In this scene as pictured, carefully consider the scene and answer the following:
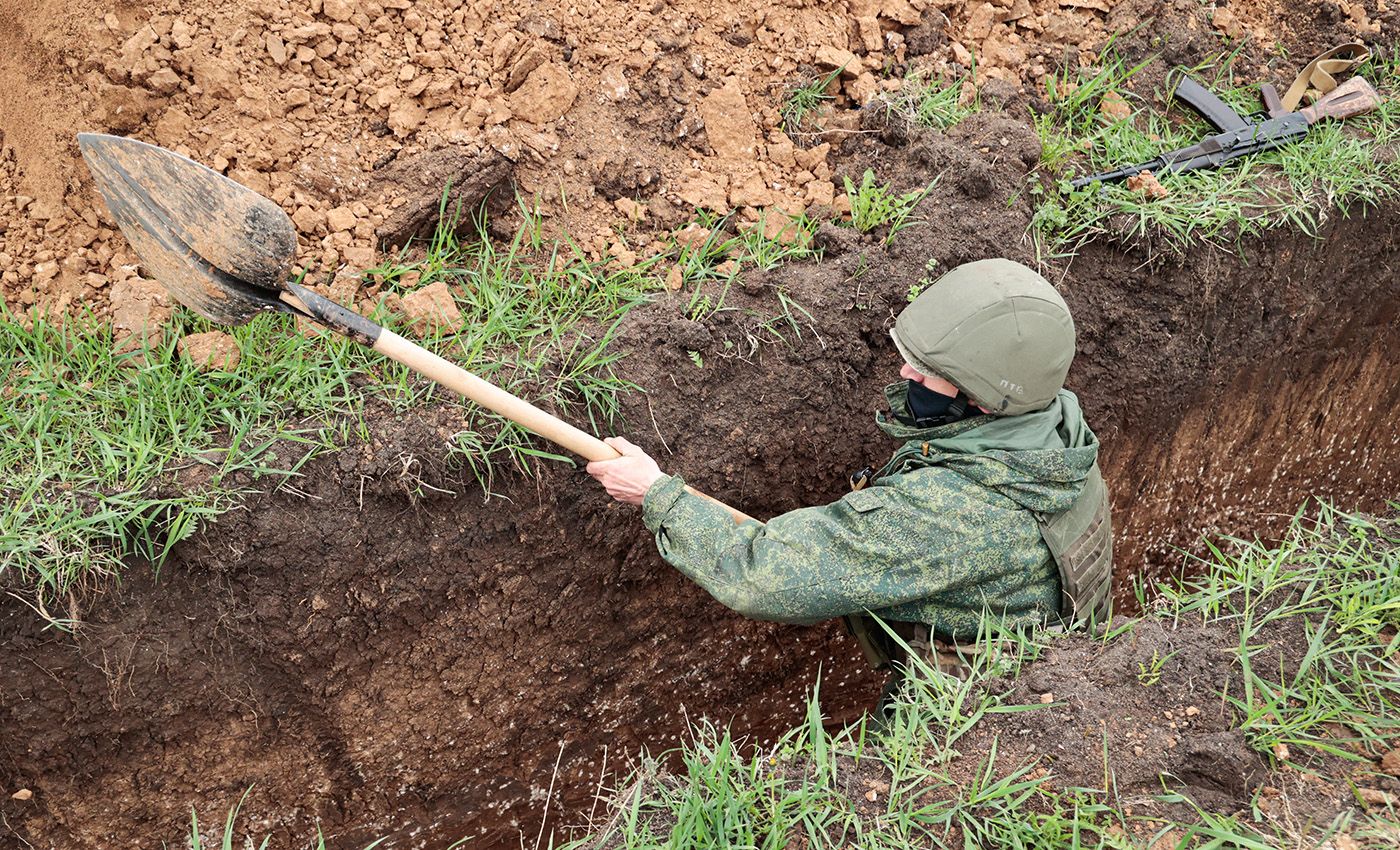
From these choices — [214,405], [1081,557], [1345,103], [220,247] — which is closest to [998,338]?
[1081,557]

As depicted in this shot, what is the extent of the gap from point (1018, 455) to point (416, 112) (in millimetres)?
1847

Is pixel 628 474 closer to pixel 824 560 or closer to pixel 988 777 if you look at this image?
pixel 824 560

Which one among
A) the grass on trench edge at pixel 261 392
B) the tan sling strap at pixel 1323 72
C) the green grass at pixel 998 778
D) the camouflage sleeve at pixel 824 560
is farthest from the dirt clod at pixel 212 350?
the tan sling strap at pixel 1323 72

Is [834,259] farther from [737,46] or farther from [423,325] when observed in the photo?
[423,325]

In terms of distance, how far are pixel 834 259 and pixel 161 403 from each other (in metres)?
1.80

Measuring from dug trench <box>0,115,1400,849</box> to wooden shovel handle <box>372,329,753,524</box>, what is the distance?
13.7 inches

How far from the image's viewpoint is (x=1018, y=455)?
2.07m

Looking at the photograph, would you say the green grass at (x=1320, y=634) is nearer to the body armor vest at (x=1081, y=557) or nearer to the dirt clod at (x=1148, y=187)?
the body armor vest at (x=1081, y=557)

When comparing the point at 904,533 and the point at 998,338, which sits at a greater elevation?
the point at 998,338

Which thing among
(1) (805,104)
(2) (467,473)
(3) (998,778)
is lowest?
(3) (998,778)

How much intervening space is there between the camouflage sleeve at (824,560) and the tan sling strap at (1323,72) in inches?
102

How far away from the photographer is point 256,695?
8.30 feet

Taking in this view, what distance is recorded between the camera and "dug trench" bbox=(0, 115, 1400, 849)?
2420 millimetres

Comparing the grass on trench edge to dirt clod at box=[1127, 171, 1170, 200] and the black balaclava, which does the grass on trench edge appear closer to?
the black balaclava
